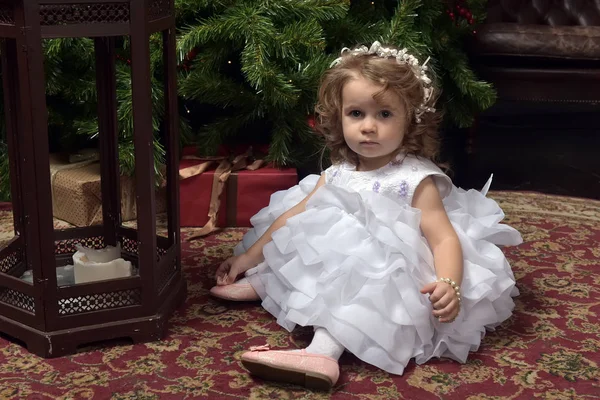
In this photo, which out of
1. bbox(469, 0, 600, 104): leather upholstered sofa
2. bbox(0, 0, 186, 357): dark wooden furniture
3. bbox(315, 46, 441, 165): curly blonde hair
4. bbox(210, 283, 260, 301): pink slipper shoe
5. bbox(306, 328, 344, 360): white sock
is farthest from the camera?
bbox(469, 0, 600, 104): leather upholstered sofa

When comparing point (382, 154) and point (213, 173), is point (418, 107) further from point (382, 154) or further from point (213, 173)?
point (213, 173)

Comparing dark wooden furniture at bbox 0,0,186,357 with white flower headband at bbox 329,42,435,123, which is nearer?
dark wooden furniture at bbox 0,0,186,357

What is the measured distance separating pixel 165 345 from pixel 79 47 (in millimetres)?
995

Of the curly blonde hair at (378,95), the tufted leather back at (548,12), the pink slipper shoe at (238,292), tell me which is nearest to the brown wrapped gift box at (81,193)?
the pink slipper shoe at (238,292)

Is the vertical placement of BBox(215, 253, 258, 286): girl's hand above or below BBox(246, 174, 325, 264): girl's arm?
below

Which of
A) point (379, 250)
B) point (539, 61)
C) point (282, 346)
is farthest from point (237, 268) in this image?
point (539, 61)

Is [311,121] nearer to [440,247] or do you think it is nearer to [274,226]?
[274,226]

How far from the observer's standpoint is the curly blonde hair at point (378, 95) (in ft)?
5.43

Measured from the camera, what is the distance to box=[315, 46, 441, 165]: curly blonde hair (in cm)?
166

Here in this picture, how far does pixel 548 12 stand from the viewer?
3.66m

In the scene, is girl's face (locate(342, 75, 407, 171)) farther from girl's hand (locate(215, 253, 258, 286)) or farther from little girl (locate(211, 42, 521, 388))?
girl's hand (locate(215, 253, 258, 286))

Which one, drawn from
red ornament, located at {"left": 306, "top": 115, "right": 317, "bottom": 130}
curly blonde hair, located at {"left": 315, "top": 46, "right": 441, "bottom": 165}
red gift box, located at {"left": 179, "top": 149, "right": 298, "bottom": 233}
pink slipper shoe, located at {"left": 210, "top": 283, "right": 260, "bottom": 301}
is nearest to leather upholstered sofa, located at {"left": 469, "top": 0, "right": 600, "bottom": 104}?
red ornament, located at {"left": 306, "top": 115, "right": 317, "bottom": 130}

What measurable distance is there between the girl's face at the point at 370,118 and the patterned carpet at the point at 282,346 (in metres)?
0.41

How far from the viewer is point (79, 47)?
227cm
